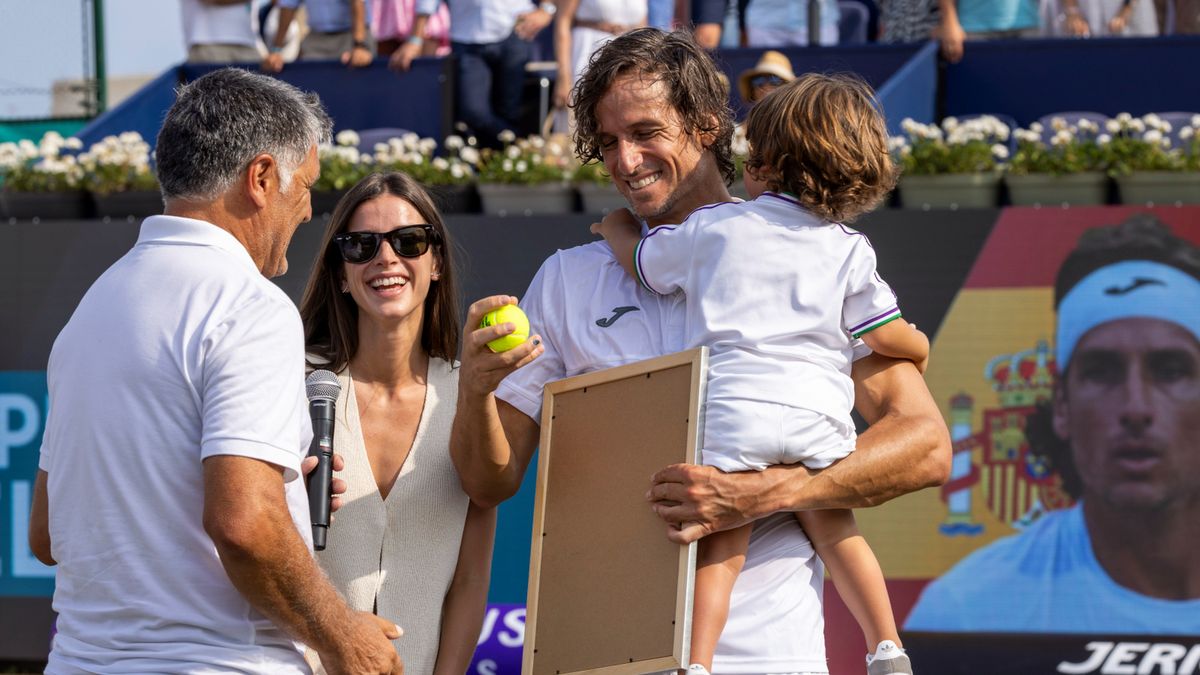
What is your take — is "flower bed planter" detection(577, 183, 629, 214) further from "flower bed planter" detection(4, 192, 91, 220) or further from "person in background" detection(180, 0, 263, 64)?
"person in background" detection(180, 0, 263, 64)

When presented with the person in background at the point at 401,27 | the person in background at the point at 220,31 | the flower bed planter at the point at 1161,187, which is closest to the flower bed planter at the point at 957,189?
the flower bed planter at the point at 1161,187

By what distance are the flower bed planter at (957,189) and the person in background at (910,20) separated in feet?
6.80

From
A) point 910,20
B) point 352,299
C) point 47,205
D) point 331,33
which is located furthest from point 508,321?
point 331,33

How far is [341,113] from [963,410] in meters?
4.62

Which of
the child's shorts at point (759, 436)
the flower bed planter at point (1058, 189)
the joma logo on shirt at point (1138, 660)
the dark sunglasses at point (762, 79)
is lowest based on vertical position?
the joma logo on shirt at point (1138, 660)

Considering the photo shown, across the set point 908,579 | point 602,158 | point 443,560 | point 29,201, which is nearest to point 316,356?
point 443,560

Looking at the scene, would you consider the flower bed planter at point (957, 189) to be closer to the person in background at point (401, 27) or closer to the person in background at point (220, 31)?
the person in background at point (401, 27)

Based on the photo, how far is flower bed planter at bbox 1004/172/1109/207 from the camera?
6590 millimetres

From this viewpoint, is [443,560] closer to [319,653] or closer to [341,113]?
[319,653]

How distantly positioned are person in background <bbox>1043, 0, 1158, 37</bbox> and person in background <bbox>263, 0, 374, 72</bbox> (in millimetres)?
4153

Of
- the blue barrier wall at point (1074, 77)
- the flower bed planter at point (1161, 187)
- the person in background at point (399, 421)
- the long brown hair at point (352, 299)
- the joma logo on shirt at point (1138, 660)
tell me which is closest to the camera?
the person in background at point (399, 421)

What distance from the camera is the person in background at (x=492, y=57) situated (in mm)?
8578

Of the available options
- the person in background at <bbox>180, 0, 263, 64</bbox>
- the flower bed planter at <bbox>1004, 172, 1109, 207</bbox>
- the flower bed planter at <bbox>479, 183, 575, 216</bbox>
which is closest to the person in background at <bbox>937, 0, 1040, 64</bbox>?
the flower bed planter at <bbox>1004, 172, 1109, 207</bbox>

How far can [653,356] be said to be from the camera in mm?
2953
